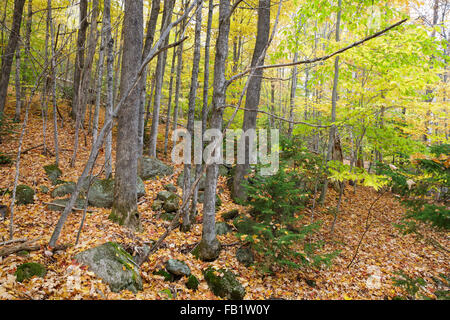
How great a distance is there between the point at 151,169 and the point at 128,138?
123 inches

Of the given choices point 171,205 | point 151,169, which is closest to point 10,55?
point 151,169

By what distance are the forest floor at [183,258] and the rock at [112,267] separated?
0.11m

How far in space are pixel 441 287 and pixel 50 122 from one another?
51.4 ft

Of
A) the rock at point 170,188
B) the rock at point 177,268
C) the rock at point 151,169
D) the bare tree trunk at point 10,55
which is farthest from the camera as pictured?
the bare tree trunk at point 10,55

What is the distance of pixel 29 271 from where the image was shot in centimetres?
290

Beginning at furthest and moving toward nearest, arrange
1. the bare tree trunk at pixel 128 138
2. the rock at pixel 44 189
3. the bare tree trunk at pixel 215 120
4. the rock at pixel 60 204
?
the rock at pixel 44 189, the rock at pixel 60 204, the bare tree trunk at pixel 128 138, the bare tree trunk at pixel 215 120

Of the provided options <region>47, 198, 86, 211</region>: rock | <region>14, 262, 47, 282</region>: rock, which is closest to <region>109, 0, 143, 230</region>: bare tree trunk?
<region>47, 198, 86, 211</region>: rock

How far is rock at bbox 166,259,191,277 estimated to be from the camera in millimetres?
4172

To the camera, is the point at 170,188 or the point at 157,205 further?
the point at 170,188

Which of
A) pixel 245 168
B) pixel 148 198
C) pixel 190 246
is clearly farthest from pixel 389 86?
pixel 148 198

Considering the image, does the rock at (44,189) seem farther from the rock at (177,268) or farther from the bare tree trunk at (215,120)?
the bare tree trunk at (215,120)

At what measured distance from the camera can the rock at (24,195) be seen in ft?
17.5

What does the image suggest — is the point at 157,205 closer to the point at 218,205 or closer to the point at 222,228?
the point at 218,205

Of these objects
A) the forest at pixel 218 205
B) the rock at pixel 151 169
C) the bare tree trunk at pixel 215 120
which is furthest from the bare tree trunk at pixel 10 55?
the bare tree trunk at pixel 215 120
